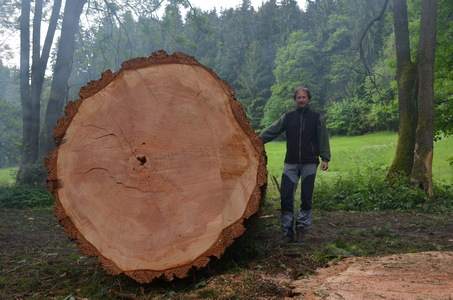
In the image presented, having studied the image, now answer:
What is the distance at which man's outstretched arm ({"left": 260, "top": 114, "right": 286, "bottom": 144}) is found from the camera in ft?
14.9

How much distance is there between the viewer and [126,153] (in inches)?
145

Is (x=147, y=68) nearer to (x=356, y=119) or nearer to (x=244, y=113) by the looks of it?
(x=244, y=113)

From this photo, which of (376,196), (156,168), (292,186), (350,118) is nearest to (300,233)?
(292,186)

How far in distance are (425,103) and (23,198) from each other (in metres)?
7.70

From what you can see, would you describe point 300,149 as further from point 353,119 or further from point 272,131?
point 353,119

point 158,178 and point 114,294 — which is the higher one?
point 158,178

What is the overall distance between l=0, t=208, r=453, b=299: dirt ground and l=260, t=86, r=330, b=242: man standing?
0.38 m

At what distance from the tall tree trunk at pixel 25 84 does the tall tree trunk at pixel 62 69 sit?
109 cm

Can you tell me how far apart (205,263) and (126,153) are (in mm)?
1005

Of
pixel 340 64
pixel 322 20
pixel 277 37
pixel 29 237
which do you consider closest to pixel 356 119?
pixel 340 64

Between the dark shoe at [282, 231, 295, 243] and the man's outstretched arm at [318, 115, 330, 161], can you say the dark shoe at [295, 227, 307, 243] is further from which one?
the man's outstretched arm at [318, 115, 330, 161]

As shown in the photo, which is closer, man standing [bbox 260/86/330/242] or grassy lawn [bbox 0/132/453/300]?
grassy lawn [bbox 0/132/453/300]

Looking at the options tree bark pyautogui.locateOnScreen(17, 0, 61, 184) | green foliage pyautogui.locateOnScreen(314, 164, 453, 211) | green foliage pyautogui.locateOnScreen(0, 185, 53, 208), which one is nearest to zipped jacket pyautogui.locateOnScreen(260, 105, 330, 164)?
green foliage pyautogui.locateOnScreen(314, 164, 453, 211)

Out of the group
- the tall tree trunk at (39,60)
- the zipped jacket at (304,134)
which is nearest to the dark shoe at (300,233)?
the zipped jacket at (304,134)
